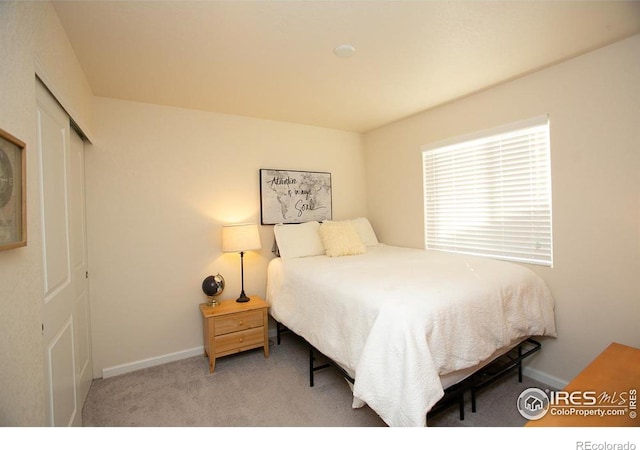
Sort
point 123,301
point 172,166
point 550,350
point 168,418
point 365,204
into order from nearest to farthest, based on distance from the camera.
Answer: point 168,418
point 550,350
point 123,301
point 172,166
point 365,204

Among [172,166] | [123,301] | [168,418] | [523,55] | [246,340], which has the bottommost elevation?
[168,418]

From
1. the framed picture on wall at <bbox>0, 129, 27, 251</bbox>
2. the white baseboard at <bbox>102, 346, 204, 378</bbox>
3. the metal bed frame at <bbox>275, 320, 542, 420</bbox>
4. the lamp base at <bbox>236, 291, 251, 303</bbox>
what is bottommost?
the white baseboard at <bbox>102, 346, 204, 378</bbox>

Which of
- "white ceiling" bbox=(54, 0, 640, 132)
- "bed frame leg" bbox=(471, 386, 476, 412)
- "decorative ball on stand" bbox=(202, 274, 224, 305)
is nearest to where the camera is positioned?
"white ceiling" bbox=(54, 0, 640, 132)

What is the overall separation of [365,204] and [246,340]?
7.70ft

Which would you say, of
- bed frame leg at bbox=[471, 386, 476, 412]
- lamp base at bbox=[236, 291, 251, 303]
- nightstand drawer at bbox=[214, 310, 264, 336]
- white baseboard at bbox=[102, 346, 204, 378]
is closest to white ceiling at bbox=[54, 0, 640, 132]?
lamp base at bbox=[236, 291, 251, 303]

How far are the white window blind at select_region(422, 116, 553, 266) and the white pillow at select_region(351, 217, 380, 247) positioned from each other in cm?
67

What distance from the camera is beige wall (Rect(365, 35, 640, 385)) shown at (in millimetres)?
1937

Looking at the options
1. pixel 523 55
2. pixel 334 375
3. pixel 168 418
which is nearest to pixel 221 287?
pixel 168 418

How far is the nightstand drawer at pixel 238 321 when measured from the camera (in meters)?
2.64

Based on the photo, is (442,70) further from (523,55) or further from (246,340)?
(246,340)

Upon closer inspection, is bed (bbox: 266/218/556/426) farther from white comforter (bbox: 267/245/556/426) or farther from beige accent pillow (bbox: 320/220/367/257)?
beige accent pillow (bbox: 320/220/367/257)

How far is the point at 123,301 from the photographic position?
2.66m

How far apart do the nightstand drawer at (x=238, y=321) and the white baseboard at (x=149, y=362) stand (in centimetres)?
56

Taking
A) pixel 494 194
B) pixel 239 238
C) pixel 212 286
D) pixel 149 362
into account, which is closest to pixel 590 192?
pixel 494 194
